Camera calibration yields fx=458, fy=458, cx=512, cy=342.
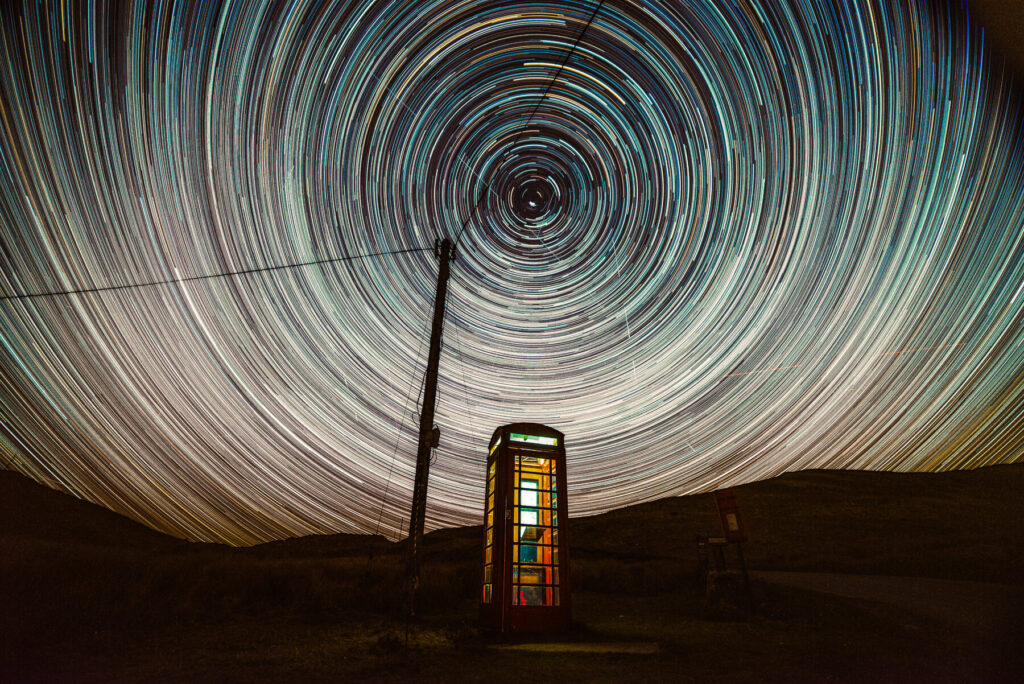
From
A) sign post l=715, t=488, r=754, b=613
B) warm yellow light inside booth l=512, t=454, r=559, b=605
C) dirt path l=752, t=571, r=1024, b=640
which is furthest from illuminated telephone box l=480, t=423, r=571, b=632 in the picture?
dirt path l=752, t=571, r=1024, b=640

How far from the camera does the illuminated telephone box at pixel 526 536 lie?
718 cm

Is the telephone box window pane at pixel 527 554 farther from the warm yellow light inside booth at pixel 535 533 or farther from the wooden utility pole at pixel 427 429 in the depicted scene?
the wooden utility pole at pixel 427 429

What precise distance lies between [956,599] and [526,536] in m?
8.68

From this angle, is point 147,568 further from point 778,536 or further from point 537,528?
point 778,536

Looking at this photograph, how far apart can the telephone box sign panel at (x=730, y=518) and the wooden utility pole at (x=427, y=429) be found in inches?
203

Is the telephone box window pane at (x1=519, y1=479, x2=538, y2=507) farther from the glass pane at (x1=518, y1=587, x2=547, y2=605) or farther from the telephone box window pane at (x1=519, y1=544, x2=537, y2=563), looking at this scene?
the glass pane at (x1=518, y1=587, x2=547, y2=605)

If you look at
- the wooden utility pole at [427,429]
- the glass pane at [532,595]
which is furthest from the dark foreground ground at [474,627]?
the wooden utility pole at [427,429]

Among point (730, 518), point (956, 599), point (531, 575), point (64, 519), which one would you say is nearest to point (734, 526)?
point (730, 518)

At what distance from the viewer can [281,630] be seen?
7570 mm

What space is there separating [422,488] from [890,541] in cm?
2553

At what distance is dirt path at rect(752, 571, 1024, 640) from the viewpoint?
6.70 m

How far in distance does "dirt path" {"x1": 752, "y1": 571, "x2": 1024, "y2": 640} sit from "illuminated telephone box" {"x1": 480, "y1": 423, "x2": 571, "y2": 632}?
5746 mm

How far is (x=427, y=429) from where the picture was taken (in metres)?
8.19

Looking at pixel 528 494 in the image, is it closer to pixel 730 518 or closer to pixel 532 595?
pixel 532 595
